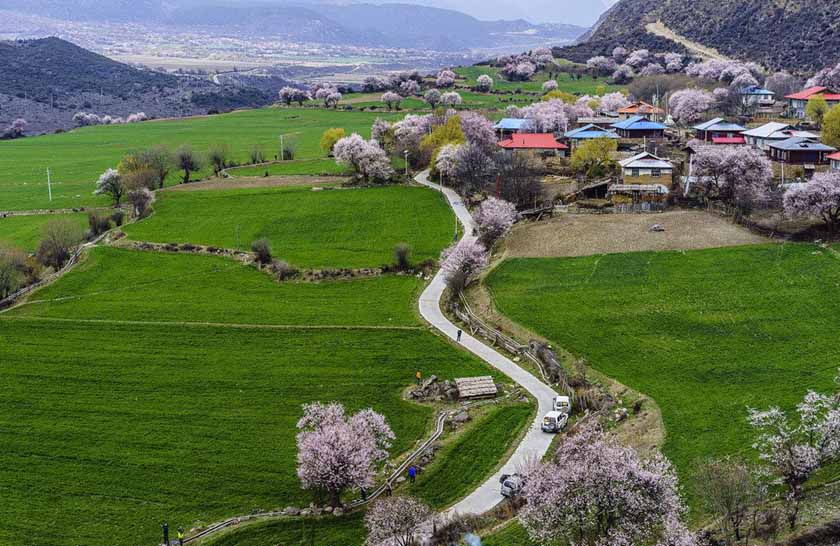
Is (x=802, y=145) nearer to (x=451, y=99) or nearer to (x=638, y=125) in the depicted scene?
(x=638, y=125)

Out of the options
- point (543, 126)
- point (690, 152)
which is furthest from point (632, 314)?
point (543, 126)

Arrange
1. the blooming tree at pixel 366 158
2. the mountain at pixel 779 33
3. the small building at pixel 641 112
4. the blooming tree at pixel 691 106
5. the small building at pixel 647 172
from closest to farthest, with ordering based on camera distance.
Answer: the small building at pixel 647 172
the blooming tree at pixel 366 158
the small building at pixel 641 112
the blooming tree at pixel 691 106
the mountain at pixel 779 33

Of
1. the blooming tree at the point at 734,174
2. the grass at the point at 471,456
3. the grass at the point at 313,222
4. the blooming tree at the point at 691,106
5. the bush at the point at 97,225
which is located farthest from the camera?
the blooming tree at the point at 691,106

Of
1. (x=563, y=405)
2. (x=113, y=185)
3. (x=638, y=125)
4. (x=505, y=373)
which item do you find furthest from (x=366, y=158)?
(x=563, y=405)

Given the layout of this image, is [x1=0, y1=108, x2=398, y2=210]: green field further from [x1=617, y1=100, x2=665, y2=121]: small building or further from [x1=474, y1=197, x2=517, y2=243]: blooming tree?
[x1=474, y1=197, x2=517, y2=243]: blooming tree

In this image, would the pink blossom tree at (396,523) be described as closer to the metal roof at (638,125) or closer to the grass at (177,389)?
the grass at (177,389)

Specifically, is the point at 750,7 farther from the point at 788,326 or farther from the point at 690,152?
the point at 788,326

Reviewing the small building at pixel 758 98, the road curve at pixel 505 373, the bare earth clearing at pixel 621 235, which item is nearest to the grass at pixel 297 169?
the bare earth clearing at pixel 621 235
